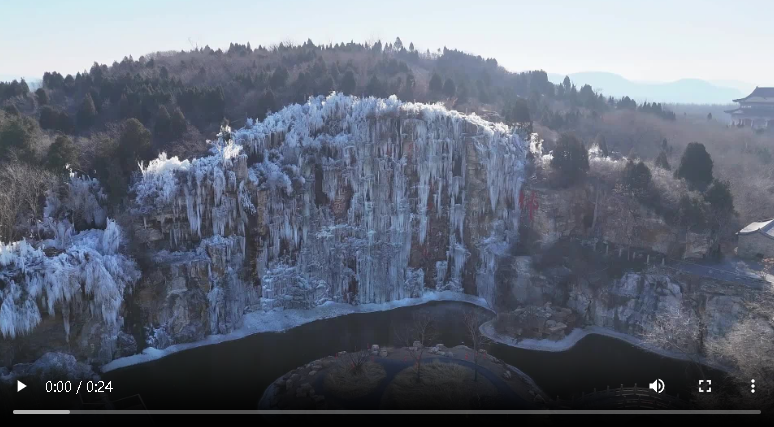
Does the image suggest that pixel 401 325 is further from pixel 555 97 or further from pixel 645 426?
pixel 555 97

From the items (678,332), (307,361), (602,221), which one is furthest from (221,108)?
(678,332)

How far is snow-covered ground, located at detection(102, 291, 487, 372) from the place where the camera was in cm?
2280

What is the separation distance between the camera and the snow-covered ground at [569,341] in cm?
2362

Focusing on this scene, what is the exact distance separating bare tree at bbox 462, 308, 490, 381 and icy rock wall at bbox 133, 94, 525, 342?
2.43 metres

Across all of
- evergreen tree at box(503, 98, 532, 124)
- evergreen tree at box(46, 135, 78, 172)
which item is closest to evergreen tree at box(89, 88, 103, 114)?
evergreen tree at box(46, 135, 78, 172)

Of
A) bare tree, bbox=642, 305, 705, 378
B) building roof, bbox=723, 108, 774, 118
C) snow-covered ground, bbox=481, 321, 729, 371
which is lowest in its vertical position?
snow-covered ground, bbox=481, 321, 729, 371

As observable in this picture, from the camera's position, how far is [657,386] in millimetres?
20266

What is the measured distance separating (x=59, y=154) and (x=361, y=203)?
49.4 ft

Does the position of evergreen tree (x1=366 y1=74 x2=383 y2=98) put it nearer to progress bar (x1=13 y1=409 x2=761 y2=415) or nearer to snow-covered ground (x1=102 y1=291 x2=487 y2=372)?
snow-covered ground (x1=102 y1=291 x2=487 y2=372)

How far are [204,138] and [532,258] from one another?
19654 millimetres

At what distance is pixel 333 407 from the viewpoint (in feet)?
62.9

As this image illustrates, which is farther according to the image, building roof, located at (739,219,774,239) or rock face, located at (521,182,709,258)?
rock face, located at (521,182,709,258)

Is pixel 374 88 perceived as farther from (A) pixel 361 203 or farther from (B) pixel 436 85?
(A) pixel 361 203

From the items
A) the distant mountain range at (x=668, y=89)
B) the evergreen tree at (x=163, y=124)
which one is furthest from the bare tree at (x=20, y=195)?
the distant mountain range at (x=668, y=89)
